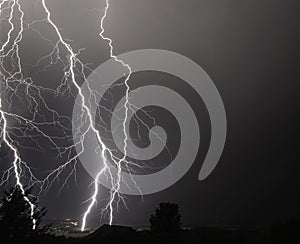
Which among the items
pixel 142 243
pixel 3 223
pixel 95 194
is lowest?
pixel 142 243

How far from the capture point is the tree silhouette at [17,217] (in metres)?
12.3

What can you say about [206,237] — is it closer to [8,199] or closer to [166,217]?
[8,199]

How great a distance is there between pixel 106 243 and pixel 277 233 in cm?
817

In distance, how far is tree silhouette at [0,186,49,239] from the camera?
12.3 m

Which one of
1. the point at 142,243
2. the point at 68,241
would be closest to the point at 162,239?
the point at 142,243

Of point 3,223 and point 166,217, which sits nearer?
point 3,223

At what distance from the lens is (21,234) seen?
40.3 feet

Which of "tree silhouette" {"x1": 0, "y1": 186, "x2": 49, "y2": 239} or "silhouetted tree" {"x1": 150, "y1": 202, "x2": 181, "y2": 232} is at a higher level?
"silhouetted tree" {"x1": 150, "y1": 202, "x2": 181, "y2": 232}

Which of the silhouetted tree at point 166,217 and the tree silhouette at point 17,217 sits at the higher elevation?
the silhouetted tree at point 166,217

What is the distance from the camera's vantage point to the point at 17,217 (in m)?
12.6

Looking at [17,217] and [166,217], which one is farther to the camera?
[166,217]

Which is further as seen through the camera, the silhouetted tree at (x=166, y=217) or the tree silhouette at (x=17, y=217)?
the silhouetted tree at (x=166, y=217)

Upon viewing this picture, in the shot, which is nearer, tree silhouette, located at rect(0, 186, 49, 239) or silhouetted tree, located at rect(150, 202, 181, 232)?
tree silhouette, located at rect(0, 186, 49, 239)

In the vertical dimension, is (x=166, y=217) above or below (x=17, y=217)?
above
